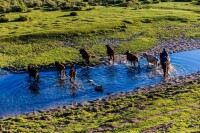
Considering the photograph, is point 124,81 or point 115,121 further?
point 124,81

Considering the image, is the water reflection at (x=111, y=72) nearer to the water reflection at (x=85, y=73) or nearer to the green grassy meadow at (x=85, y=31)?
the water reflection at (x=85, y=73)

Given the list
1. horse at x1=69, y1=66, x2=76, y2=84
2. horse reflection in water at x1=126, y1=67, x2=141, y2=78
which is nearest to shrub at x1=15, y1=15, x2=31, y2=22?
horse reflection in water at x1=126, y1=67, x2=141, y2=78

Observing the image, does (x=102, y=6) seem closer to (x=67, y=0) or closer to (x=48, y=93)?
(x=67, y=0)

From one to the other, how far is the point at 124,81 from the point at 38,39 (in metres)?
14.7

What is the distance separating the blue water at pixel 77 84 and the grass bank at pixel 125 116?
1634 millimetres

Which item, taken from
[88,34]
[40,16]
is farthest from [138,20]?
[40,16]

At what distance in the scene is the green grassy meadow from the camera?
1463 inches

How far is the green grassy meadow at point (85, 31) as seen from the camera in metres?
37.2

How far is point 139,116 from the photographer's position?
22.6 meters

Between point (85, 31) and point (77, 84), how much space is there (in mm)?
15642

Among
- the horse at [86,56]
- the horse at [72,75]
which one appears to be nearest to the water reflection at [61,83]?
the horse at [72,75]

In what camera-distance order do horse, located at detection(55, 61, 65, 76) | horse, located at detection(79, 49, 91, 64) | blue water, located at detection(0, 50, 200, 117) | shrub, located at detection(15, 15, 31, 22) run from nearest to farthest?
1. blue water, located at detection(0, 50, 200, 117)
2. horse, located at detection(55, 61, 65, 76)
3. horse, located at detection(79, 49, 91, 64)
4. shrub, located at detection(15, 15, 31, 22)

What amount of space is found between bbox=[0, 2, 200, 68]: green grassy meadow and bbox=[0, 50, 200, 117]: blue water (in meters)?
3.27

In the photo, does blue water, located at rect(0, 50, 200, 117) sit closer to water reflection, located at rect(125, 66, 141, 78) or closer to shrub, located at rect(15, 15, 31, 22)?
water reflection, located at rect(125, 66, 141, 78)
